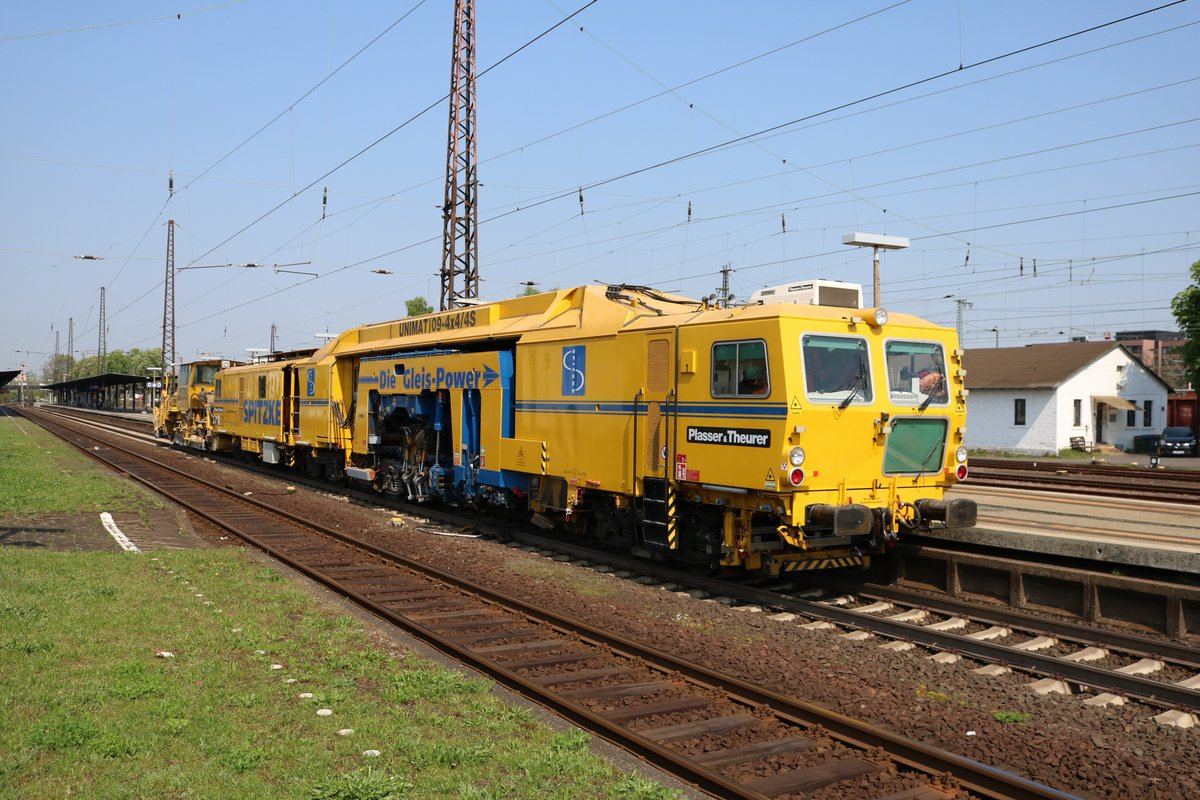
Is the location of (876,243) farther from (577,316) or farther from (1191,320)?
(1191,320)

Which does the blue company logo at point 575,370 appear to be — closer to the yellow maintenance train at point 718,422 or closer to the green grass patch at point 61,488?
the yellow maintenance train at point 718,422

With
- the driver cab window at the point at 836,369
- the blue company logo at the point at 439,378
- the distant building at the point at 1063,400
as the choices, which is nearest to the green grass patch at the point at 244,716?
the driver cab window at the point at 836,369

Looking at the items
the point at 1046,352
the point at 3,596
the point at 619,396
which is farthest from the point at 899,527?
the point at 1046,352

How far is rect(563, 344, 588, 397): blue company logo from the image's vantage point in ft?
41.8

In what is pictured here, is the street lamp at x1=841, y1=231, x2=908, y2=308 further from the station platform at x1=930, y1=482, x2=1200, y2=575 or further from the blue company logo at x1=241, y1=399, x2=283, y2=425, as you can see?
the blue company logo at x1=241, y1=399, x2=283, y2=425

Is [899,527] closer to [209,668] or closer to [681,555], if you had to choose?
[681,555]

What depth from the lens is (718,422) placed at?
34.2 ft

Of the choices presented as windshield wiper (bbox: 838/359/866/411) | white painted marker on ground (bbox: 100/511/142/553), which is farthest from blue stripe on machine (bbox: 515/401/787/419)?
white painted marker on ground (bbox: 100/511/142/553)

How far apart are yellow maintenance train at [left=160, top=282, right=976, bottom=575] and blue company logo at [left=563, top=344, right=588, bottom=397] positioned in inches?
1.1

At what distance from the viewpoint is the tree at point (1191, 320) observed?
4594cm

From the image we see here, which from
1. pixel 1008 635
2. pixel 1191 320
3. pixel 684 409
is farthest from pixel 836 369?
pixel 1191 320

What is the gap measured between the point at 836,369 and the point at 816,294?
3.36 ft

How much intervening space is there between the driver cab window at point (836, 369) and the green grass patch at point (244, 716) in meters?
4.96

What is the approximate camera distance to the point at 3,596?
941 cm
